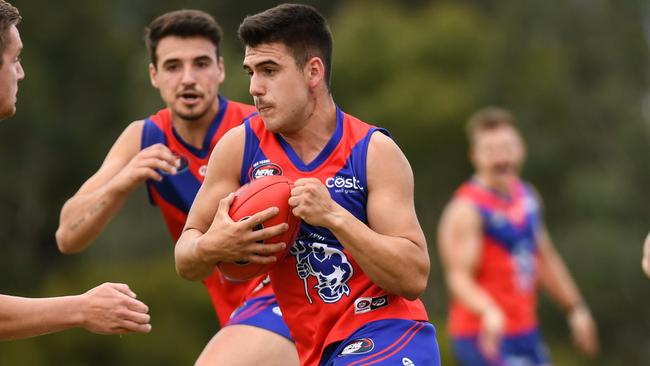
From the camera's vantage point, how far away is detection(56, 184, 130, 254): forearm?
7.28 metres

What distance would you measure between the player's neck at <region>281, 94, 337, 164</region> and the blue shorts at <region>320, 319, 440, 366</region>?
85cm

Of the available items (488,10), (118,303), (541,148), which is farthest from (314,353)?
(488,10)

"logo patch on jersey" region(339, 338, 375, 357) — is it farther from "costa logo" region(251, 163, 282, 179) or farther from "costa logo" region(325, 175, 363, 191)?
"costa logo" region(251, 163, 282, 179)

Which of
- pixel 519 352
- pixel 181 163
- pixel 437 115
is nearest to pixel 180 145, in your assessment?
pixel 181 163

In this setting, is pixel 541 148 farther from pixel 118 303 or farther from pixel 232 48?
pixel 118 303

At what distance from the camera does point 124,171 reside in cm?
721

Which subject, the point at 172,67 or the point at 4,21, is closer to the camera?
the point at 4,21

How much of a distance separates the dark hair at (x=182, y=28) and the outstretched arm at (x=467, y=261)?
4.56 m

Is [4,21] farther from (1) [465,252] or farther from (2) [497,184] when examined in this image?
(2) [497,184]

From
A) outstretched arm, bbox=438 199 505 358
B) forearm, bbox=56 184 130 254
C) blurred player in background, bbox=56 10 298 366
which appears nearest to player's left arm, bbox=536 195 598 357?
outstretched arm, bbox=438 199 505 358

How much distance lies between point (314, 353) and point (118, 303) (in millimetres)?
1107

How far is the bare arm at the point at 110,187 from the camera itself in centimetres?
709

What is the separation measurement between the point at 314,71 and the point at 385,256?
99 centimetres

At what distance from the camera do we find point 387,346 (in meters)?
6.24
